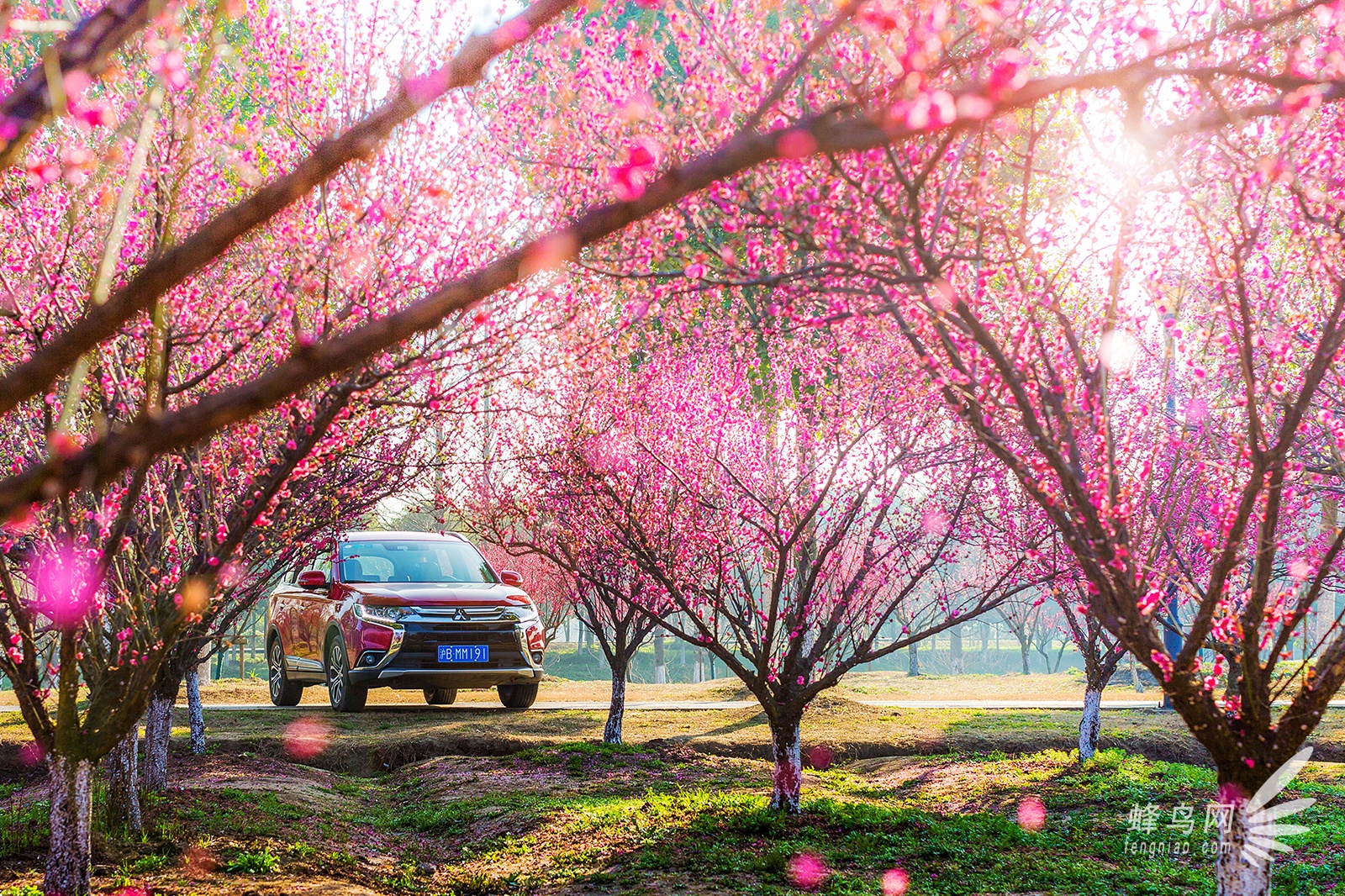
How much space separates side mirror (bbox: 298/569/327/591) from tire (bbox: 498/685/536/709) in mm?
→ 3257

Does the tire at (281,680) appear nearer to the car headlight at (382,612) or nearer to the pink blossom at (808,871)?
the car headlight at (382,612)

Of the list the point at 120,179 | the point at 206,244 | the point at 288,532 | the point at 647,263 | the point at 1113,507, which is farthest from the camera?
the point at 288,532

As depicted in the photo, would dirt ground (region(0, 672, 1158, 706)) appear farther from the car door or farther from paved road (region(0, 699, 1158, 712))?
the car door

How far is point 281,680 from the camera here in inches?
543

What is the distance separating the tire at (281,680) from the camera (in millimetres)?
13562

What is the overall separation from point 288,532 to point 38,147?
255 cm

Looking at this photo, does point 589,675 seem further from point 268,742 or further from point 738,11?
point 738,11

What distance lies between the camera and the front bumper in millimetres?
10805

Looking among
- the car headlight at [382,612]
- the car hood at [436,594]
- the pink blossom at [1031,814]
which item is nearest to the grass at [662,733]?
the car headlight at [382,612]

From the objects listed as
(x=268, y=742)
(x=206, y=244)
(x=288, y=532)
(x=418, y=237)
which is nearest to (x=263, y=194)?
(x=206, y=244)

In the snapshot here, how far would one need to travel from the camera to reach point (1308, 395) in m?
4.11

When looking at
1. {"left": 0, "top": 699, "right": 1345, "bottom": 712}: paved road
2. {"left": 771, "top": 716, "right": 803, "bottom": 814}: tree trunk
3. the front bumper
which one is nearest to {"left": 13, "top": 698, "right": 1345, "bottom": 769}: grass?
{"left": 0, "top": 699, "right": 1345, "bottom": 712}: paved road

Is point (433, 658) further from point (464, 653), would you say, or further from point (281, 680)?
point (281, 680)

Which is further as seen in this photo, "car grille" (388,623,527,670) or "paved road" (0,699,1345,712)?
"paved road" (0,699,1345,712)
